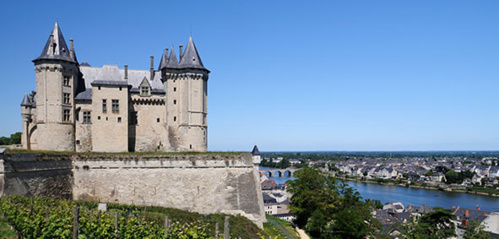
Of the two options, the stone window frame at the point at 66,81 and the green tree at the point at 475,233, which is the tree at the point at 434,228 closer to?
the green tree at the point at 475,233

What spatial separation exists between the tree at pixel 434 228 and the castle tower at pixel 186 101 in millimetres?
18659

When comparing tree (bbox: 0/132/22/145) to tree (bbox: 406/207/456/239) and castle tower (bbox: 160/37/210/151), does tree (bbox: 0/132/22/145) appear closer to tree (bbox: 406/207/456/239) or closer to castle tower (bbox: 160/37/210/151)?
castle tower (bbox: 160/37/210/151)

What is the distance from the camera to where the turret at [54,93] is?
28.9m

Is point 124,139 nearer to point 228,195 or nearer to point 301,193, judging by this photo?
point 228,195

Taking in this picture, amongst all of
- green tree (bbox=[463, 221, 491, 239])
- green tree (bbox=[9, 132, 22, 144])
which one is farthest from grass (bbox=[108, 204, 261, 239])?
green tree (bbox=[9, 132, 22, 144])

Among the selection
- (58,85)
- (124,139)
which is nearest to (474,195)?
(124,139)

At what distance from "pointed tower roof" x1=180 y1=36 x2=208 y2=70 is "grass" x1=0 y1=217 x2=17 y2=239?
20.2 meters

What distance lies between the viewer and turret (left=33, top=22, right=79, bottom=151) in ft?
94.7

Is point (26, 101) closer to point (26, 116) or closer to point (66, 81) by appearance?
point (26, 116)

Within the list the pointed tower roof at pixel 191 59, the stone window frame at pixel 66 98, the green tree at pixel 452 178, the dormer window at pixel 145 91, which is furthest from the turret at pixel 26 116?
the green tree at pixel 452 178

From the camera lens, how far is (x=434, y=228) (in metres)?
30.6

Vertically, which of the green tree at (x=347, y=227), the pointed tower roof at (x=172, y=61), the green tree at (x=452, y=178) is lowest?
the green tree at (x=452, y=178)

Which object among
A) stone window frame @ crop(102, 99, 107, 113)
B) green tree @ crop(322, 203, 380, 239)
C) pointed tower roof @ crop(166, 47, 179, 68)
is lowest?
green tree @ crop(322, 203, 380, 239)

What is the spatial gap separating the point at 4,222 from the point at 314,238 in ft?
69.5
